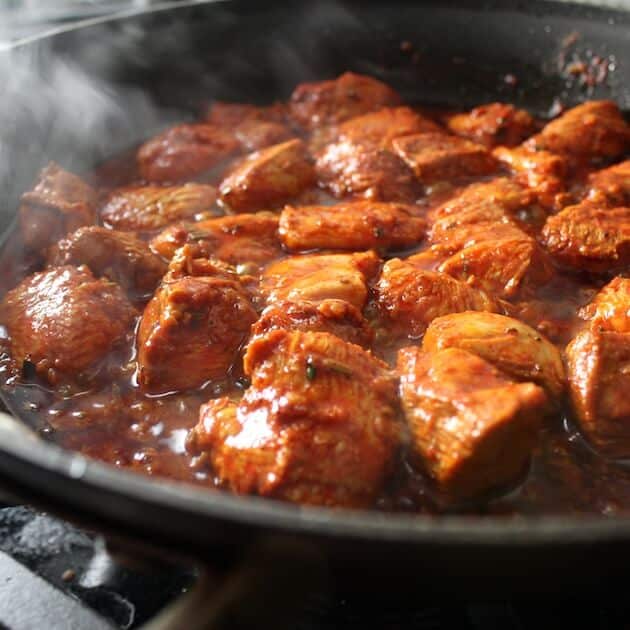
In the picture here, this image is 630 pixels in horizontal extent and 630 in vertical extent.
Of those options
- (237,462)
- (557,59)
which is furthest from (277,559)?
(557,59)

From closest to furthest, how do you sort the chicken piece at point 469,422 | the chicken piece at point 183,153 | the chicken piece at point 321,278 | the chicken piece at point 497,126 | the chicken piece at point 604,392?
the chicken piece at point 469,422 < the chicken piece at point 604,392 < the chicken piece at point 321,278 < the chicken piece at point 183,153 < the chicken piece at point 497,126

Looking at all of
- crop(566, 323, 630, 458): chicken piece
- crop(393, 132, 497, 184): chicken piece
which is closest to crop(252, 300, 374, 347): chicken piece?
crop(566, 323, 630, 458): chicken piece

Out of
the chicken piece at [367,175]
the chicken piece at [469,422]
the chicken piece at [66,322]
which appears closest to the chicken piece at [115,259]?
the chicken piece at [66,322]

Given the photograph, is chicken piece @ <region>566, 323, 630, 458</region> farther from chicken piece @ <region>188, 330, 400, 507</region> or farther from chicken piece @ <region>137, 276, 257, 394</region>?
chicken piece @ <region>137, 276, 257, 394</region>

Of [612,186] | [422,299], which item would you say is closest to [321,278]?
[422,299]

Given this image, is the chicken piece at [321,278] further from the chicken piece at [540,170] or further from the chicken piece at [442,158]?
the chicken piece at [540,170]

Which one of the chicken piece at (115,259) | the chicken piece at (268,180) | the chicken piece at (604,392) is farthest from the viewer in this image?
the chicken piece at (268,180)

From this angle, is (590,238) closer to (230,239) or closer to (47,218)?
(230,239)
